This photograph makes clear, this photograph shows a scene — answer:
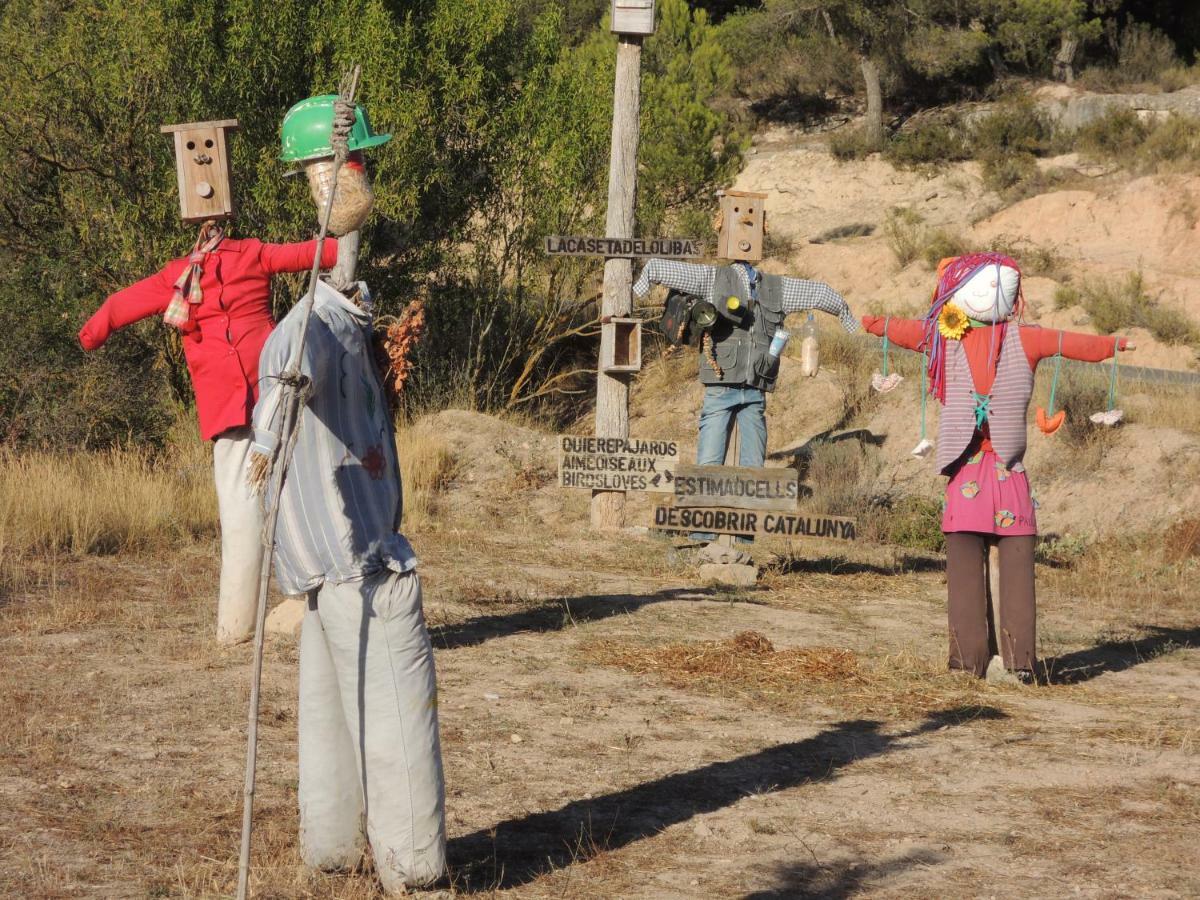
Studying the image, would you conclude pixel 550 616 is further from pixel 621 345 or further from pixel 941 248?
pixel 941 248

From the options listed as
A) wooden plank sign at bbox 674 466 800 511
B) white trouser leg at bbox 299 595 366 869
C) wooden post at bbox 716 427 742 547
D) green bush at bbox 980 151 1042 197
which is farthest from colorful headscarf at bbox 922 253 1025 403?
green bush at bbox 980 151 1042 197

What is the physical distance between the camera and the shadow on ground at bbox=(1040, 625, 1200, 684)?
24.7 feet

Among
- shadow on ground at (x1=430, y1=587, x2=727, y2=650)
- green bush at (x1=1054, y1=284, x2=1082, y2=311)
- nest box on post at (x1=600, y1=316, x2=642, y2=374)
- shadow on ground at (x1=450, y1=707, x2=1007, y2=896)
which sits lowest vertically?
shadow on ground at (x1=450, y1=707, x2=1007, y2=896)

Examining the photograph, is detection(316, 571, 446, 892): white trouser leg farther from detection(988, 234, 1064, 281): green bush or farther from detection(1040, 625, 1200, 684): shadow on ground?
detection(988, 234, 1064, 281): green bush

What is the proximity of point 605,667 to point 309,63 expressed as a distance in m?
10.2

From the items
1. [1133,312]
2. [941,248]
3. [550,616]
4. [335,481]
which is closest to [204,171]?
[550,616]

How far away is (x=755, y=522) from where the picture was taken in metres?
9.82

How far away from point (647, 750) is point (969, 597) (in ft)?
6.77

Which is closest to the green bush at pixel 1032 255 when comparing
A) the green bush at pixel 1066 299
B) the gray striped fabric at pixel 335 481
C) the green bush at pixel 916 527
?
the green bush at pixel 1066 299

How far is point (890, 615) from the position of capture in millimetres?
9102

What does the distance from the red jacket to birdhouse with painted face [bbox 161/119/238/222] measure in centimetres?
37

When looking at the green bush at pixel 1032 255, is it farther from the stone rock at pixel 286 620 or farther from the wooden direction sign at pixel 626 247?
the stone rock at pixel 286 620

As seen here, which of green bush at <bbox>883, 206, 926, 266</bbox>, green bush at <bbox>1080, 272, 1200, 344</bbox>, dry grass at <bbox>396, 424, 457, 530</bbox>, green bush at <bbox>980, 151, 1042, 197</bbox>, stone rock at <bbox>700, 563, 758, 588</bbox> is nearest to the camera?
stone rock at <bbox>700, 563, 758, 588</bbox>

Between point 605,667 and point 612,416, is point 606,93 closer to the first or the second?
point 612,416
